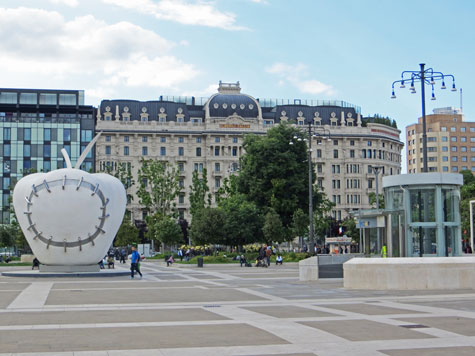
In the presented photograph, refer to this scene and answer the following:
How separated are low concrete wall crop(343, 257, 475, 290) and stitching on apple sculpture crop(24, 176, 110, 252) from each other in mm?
16378

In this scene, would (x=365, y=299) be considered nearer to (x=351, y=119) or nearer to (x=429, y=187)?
(x=429, y=187)

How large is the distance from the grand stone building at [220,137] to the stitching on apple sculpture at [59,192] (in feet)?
282

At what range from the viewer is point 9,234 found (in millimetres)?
75062

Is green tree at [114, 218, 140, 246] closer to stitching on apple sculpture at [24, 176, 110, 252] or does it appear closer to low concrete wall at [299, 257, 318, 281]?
stitching on apple sculpture at [24, 176, 110, 252]

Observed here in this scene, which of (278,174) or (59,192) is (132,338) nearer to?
(59,192)

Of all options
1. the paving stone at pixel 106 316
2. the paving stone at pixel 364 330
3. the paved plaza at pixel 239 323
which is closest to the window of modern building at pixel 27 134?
the paved plaza at pixel 239 323

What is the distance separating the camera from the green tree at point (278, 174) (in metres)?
68.7

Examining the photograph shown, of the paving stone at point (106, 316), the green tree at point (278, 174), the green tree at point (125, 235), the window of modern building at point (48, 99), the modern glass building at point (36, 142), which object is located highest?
the window of modern building at point (48, 99)

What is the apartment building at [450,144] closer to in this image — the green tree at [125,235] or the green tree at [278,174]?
the green tree at [125,235]

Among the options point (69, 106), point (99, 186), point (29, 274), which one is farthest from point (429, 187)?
point (69, 106)

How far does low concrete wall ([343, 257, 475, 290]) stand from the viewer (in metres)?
23.8

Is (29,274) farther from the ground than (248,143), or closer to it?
closer to it

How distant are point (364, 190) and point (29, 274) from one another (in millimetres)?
104218

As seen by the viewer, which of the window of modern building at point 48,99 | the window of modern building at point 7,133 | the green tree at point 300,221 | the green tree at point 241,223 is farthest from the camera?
the window of modern building at point 48,99
